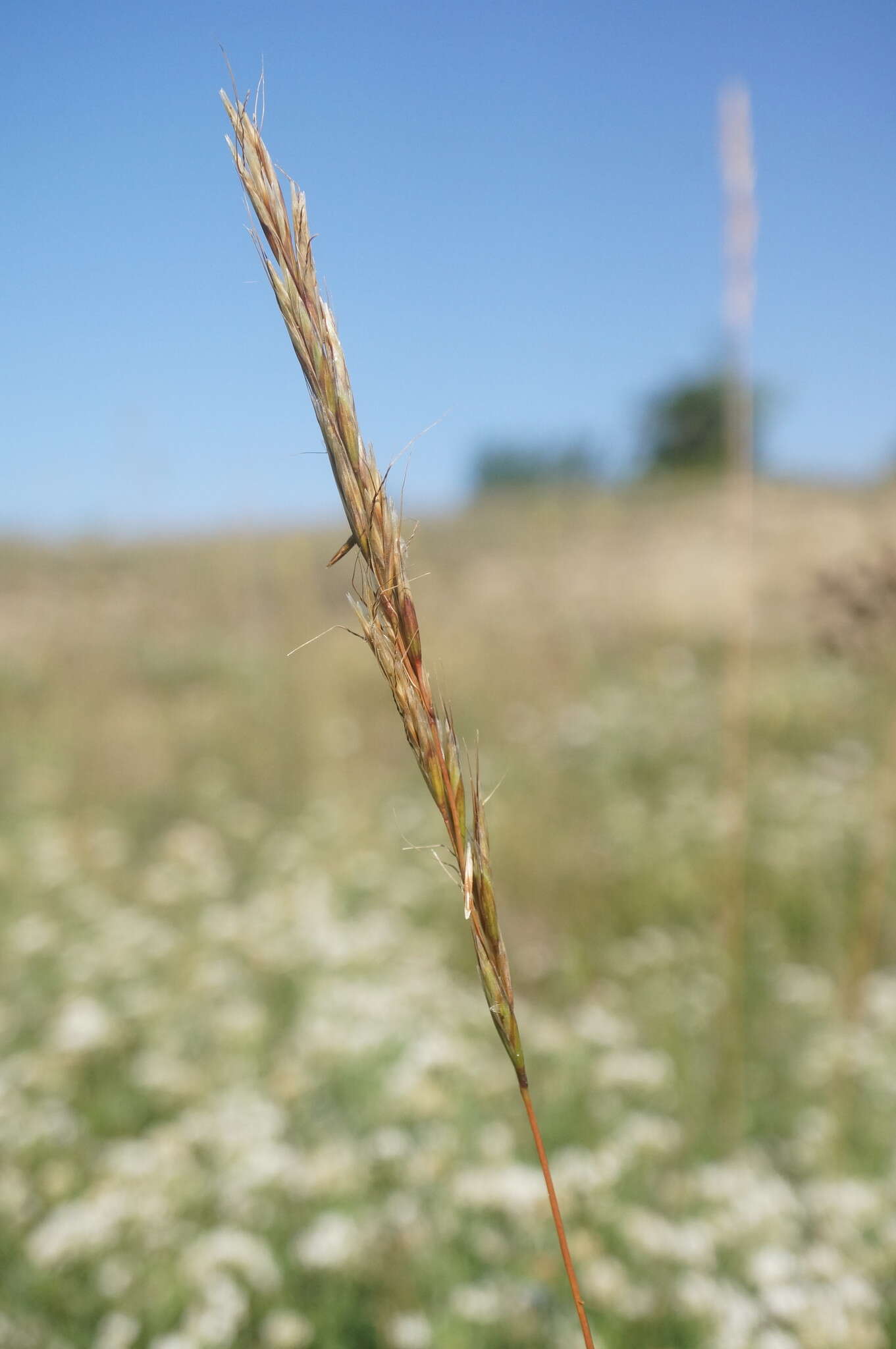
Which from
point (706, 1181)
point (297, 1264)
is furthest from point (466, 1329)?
point (706, 1181)

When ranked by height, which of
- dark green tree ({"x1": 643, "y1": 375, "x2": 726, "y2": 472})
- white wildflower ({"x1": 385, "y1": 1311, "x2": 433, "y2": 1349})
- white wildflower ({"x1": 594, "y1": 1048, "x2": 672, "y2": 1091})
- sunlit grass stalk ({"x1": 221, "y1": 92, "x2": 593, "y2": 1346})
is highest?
dark green tree ({"x1": 643, "y1": 375, "x2": 726, "y2": 472})

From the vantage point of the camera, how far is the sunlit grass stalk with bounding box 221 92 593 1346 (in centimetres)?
55

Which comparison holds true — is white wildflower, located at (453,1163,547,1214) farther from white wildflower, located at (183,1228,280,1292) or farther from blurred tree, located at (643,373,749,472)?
blurred tree, located at (643,373,749,472)

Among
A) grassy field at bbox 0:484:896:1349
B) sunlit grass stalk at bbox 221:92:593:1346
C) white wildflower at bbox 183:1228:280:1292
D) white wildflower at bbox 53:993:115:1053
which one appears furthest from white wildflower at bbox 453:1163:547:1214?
sunlit grass stalk at bbox 221:92:593:1346

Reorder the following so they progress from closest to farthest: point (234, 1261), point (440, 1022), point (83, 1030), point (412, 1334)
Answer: point (412, 1334)
point (234, 1261)
point (83, 1030)
point (440, 1022)

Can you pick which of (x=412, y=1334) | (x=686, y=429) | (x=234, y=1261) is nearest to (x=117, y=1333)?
(x=234, y=1261)

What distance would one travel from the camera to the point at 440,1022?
286 centimetres

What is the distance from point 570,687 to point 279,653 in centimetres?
277

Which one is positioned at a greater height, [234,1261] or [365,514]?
[365,514]

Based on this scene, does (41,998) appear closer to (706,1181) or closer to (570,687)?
(706,1181)

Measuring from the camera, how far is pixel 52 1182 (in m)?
2.07

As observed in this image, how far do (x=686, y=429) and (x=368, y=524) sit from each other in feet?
115

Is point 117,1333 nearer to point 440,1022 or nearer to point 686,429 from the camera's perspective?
point 440,1022

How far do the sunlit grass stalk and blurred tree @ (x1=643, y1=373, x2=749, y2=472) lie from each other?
100ft
